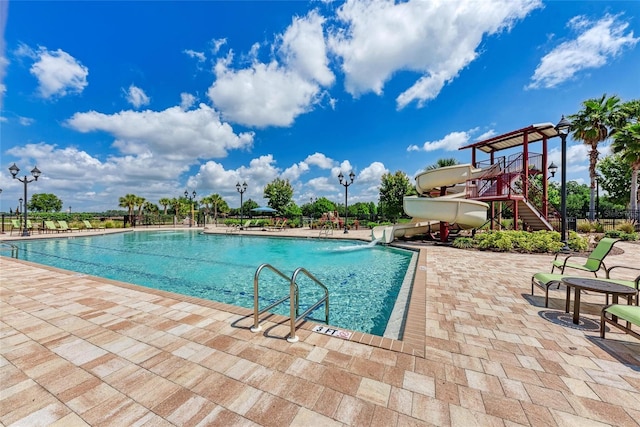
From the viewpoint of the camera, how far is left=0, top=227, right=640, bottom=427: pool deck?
1.81m

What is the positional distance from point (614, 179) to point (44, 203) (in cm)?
11739

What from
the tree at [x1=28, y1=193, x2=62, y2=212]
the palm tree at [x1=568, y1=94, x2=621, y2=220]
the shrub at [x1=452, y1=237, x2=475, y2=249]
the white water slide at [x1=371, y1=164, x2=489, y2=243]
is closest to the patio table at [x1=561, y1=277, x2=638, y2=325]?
the shrub at [x1=452, y1=237, x2=475, y2=249]

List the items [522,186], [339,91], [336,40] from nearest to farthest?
[336,40] < [522,186] < [339,91]

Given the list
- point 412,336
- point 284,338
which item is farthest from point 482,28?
point 284,338

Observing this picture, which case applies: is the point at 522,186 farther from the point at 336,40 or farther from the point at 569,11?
the point at 336,40

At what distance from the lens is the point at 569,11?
789 centimetres

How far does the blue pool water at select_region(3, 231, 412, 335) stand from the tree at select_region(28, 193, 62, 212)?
8197cm

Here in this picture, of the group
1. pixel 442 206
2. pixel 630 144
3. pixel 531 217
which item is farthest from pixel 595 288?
pixel 630 144

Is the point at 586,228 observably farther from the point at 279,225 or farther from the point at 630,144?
the point at 279,225

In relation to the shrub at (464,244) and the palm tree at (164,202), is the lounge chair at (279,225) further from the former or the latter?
the palm tree at (164,202)

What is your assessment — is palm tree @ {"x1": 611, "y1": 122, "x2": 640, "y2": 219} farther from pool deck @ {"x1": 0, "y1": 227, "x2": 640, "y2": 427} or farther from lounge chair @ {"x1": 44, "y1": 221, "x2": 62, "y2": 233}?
lounge chair @ {"x1": 44, "y1": 221, "x2": 62, "y2": 233}

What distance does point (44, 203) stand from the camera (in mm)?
69562

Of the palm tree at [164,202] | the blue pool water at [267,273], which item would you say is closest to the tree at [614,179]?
the blue pool water at [267,273]

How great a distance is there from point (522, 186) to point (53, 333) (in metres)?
17.3
